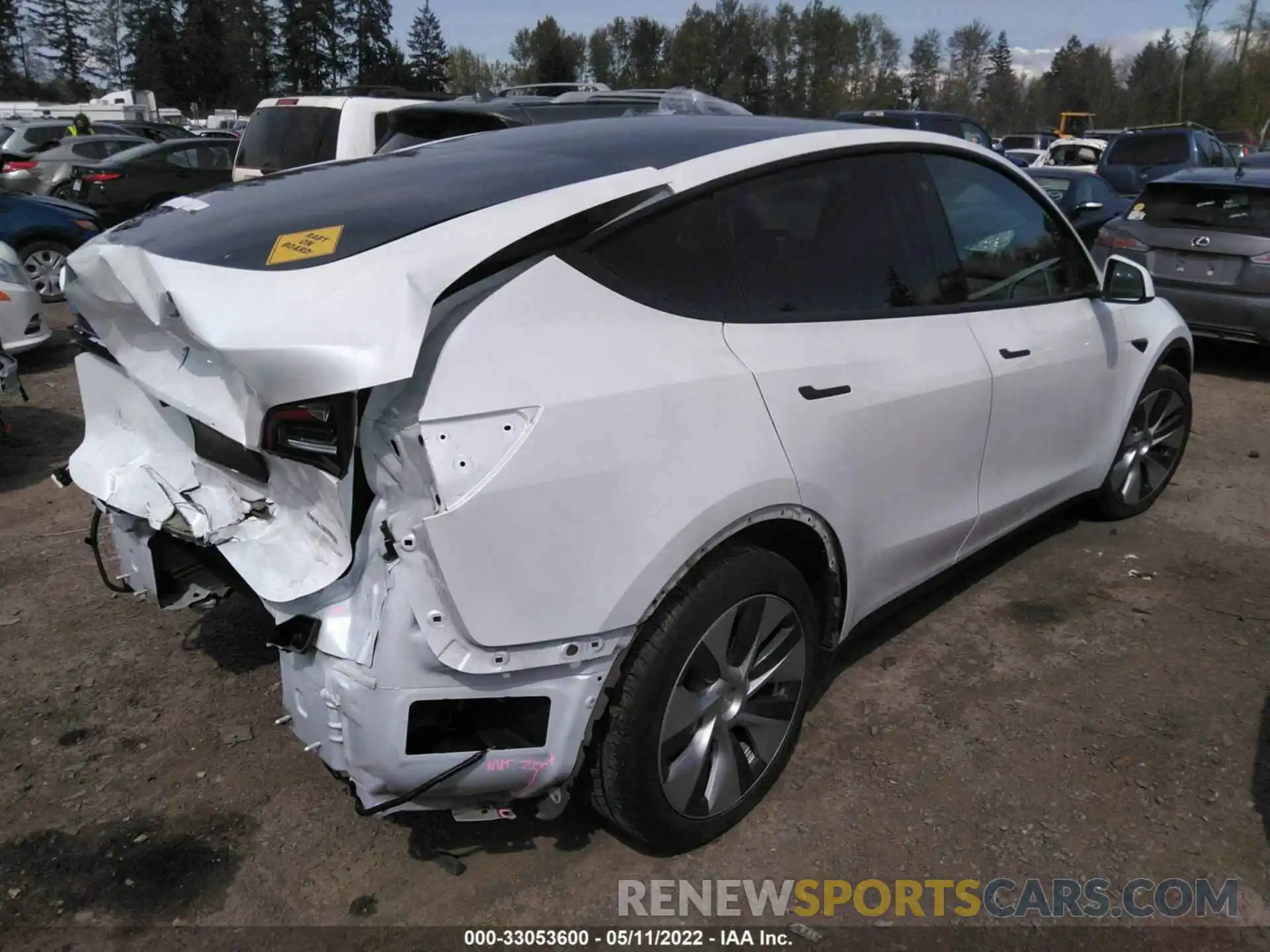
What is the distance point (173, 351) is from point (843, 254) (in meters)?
1.80

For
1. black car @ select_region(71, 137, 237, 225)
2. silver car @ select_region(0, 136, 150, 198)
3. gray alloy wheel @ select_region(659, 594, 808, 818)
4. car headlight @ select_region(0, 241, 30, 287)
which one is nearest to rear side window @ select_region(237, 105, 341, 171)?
car headlight @ select_region(0, 241, 30, 287)

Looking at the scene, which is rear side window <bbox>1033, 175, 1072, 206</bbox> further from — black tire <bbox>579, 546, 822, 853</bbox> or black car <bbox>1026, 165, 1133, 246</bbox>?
black tire <bbox>579, 546, 822, 853</bbox>

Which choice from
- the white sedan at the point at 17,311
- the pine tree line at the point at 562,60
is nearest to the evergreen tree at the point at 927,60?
the pine tree line at the point at 562,60

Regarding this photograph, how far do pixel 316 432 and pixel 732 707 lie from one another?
1.22 metres

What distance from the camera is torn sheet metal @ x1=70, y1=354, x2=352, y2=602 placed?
2164mm

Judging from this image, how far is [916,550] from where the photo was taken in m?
3.12

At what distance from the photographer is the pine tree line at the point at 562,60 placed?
2554 inches

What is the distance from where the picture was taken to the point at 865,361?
275cm

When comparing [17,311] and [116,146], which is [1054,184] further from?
[116,146]

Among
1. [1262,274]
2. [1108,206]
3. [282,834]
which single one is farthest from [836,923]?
[1108,206]

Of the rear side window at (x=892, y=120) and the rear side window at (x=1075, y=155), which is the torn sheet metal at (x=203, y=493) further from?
the rear side window at (x=1075, y=155)

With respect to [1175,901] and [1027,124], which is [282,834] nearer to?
[1175,901]

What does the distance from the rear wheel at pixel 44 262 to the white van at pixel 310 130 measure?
1905 millimetres

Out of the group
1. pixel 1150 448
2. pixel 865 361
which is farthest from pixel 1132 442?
pixel 865 361
